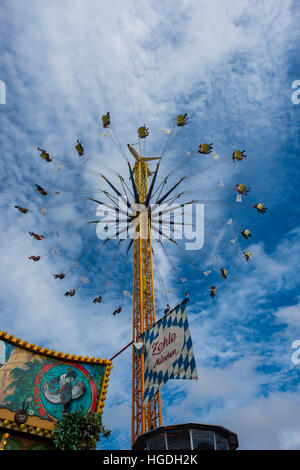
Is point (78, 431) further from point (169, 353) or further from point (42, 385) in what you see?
point (169, 353)

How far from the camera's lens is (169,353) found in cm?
1464

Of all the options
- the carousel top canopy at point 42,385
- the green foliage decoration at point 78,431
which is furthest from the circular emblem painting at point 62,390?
the green foliage decoration at point 78,431

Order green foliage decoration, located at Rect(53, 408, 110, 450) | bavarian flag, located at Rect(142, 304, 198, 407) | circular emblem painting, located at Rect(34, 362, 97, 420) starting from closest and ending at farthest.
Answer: bavarian flag, located at Rect(142, 304, 198, 407) → green foliage decoration, located at Rect(53, 408, 110, 450) → circular emblem painting, located at Rect(34, 362, 97, 420)

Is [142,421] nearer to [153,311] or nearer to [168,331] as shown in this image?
[153,311]

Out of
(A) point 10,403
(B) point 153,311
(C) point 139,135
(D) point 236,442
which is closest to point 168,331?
(D) point 236,442

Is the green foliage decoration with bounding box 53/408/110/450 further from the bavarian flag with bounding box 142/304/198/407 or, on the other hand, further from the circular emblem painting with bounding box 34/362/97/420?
the bavarian flag with bounding box 142/304/198/407

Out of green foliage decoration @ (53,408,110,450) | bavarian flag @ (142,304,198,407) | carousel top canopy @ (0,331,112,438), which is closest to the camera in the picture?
bavarian flag @ (142,304,198,407)

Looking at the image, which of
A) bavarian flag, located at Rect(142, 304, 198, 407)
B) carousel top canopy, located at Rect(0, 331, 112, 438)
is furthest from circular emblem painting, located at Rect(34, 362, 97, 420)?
bavarian flag, located at Rect(142, 304, 198, 407)

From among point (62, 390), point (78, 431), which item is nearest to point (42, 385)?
point (62, 390)

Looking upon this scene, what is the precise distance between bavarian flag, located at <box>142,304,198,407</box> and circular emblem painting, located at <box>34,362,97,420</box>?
439 centimetres

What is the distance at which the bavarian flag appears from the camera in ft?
45.3

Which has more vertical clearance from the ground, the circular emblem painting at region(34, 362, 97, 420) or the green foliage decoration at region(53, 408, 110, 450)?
the circular emblem painting at region(34, 362, 97, 420)

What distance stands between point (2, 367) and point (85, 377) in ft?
13.6

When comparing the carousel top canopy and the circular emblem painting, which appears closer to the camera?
the carousel top canopy
